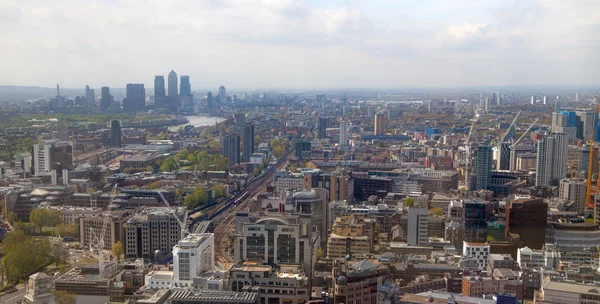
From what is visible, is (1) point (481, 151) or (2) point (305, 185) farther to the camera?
(1) point (481, 151)

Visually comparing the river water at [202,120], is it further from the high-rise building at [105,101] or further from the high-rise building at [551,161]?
the high-rise building at [551,161]

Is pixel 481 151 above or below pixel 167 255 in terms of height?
above

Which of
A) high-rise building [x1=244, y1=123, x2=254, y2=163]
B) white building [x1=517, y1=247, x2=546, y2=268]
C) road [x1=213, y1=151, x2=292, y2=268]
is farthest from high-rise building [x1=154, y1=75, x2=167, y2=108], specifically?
white building [x1=517, y1=247, x2=546, y2=268]

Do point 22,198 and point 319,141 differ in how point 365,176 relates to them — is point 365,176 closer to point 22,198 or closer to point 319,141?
point 22,198

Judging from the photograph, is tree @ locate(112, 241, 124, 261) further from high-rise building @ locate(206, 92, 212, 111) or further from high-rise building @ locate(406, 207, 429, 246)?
high-rise building @ locate(206, 92, 212, 111)

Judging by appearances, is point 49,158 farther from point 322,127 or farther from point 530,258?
point 322,127

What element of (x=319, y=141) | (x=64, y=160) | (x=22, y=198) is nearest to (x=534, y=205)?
(x=22, y=198)
